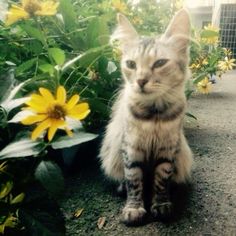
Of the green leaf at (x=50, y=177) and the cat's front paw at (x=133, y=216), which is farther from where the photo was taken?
the cat's front paw at (x=133, y=216)

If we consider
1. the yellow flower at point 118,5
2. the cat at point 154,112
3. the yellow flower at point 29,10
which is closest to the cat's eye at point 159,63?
the cat at point 154,112

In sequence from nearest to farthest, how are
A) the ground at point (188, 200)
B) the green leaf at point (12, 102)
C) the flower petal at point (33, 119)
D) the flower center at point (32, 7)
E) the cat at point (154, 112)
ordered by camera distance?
the flower petal at point (33, 119), the green leaf at point (12, 102), the flower center at point (32, 7), the ground at point (188, 200), the cat at point (154, 112)

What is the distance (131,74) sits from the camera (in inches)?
55.2

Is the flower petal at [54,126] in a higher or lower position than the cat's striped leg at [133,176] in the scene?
higher

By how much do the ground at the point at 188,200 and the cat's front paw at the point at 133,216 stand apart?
2 cm

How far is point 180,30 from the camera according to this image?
4.54ft

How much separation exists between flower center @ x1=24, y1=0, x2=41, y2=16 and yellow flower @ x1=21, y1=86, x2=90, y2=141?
0.37 meters

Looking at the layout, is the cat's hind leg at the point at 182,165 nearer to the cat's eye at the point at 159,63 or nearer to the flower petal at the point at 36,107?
the cat's eye at the point at 159,63

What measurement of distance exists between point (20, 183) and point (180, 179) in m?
0.84

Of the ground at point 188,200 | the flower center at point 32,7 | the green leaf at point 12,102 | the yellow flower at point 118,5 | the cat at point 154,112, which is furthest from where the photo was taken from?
Answer: the yellow flower at point 118,5

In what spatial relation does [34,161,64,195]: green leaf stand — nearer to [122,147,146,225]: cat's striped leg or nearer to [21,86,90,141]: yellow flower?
[21,86,90,141]: yellow flower

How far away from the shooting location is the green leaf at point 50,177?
2.71ft

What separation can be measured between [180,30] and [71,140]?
75 centimetres

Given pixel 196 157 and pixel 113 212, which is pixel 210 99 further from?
pixel 113 212
